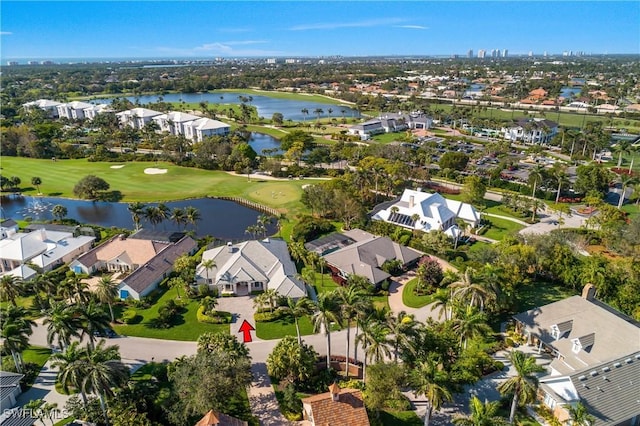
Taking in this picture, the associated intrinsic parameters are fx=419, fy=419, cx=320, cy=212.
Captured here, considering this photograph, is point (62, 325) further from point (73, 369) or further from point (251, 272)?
point (251, 272)

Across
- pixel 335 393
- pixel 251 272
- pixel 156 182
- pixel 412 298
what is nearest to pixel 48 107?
pixel 156 182

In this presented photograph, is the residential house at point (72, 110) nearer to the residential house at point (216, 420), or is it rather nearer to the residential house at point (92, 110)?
the residential house at point (92, 110)

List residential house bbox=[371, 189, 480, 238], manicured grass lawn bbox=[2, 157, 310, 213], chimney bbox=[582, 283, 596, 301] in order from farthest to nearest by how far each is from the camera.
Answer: manicured grass lawn bbox=[2, 157, 310, 213], residential house bbox=[371, 189, 480, 238], chimney bbox=[582, 283, 596, 301]

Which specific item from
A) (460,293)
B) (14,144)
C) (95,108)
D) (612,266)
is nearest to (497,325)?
(460,293)

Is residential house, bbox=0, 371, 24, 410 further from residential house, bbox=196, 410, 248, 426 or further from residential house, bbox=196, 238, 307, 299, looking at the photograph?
residential house, bbox=196, 238, 307, 299

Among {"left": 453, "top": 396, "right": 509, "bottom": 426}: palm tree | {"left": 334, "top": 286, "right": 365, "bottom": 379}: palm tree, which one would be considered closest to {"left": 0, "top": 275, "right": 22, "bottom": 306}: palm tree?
{"left": 334, "top": 286, "right": 365, "bottom": 379}: palm tree
